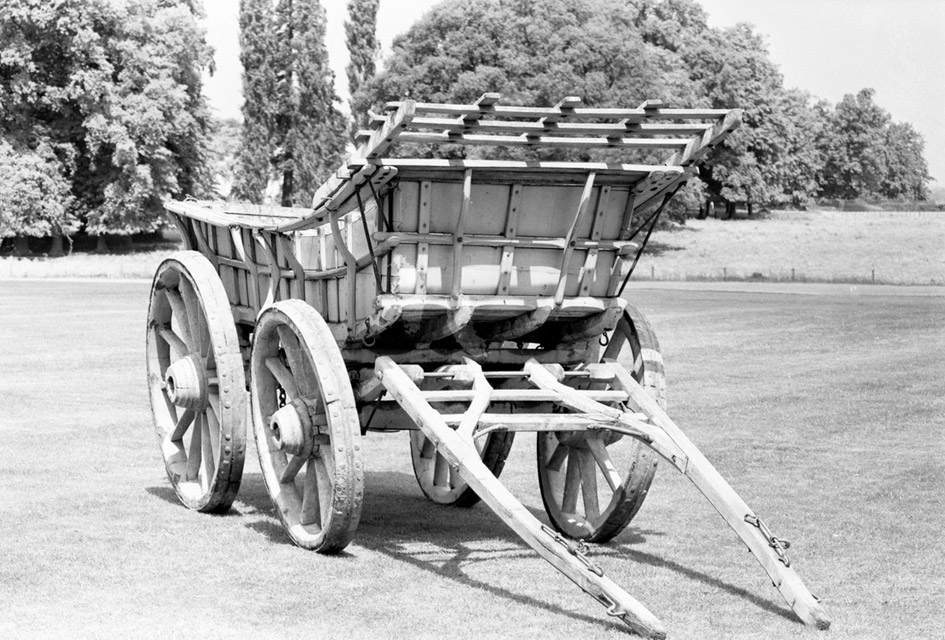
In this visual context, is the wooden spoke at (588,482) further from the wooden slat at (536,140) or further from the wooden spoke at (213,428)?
the wooden spoke at (213,428)

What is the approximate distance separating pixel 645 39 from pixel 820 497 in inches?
2912

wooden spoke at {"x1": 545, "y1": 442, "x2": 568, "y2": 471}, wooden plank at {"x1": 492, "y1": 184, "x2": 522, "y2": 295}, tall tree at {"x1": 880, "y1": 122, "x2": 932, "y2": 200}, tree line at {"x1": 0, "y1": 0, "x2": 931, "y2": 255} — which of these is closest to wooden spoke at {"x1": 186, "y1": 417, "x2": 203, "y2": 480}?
wooden spoke at {"x1": 545, "y1": 442, "x2": 568, "y2": 471}

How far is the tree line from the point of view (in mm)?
62844

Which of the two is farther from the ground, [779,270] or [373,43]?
[373,43]

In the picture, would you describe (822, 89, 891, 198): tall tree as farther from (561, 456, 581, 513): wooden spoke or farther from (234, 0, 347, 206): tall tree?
(561, 456, 581, 513): wooden spoke

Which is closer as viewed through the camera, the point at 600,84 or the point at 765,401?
the point at 765,401

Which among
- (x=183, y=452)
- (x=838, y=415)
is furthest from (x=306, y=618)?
(x=838, y=415)

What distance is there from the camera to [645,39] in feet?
270

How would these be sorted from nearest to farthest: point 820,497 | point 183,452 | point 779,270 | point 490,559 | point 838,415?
point 490,559 < point 183,452 < point 820,497 < point 838,415 < point 779,270

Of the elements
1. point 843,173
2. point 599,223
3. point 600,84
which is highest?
point 599,223

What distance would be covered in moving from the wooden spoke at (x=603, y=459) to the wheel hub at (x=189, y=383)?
2728 millimetres

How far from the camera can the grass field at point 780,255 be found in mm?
58469

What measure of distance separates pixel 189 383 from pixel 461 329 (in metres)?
2.12

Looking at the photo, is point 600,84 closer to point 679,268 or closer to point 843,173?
point 679,268
